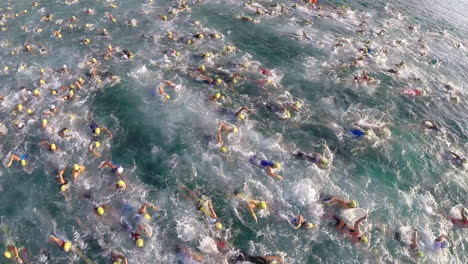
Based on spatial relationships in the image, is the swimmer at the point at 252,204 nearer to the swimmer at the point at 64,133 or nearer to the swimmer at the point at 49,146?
the swimmer at the point at 49,146

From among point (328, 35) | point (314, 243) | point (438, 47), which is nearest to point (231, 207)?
point (314, 243)

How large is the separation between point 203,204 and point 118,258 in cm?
465

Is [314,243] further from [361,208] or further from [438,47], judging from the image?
[438,47]

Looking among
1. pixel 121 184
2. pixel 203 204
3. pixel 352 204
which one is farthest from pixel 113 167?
pixel 352 204

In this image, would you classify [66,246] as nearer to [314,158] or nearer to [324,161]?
[314,158]

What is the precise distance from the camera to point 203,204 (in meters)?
16.6

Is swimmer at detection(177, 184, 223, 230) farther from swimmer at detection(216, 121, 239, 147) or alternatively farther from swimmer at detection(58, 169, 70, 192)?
swimmer at detection(58, 169, 70, 192)

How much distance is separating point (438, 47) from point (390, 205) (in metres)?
24.2

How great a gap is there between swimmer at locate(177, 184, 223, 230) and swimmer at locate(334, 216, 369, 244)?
6099 millimetres

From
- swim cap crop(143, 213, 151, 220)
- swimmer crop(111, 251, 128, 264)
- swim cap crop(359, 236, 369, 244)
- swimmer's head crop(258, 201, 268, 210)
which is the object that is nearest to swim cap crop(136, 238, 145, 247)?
swimmer crop(111, 251, 128, 264)

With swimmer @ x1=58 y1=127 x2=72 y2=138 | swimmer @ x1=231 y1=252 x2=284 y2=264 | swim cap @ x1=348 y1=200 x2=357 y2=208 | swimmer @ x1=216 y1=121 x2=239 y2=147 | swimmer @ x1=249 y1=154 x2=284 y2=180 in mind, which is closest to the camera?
swimmer @ x1=231 y1=252 x2=284 y2=264

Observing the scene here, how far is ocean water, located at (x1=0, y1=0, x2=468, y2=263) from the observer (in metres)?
15.9

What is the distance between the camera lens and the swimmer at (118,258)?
14444mm

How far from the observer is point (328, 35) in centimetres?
3152
